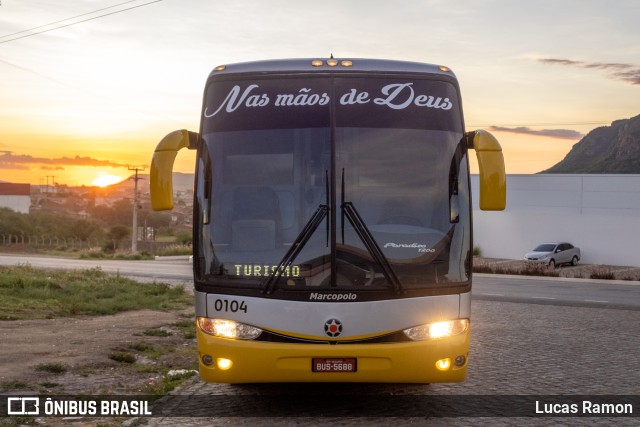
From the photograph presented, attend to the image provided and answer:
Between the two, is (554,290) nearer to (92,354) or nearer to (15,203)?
(92,354)

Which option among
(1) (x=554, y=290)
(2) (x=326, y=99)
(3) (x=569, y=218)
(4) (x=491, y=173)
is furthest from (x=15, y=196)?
(4) (x=491, y=173)

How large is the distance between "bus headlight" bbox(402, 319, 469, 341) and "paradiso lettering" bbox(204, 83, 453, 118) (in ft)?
6.70

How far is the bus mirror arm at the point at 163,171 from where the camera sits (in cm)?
796

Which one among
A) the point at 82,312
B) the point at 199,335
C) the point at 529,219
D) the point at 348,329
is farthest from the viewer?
the point at 529,219

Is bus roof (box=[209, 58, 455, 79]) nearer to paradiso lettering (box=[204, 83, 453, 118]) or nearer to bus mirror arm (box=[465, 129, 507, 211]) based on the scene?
paradiso lettering (box=[204, 83, 453, 118])

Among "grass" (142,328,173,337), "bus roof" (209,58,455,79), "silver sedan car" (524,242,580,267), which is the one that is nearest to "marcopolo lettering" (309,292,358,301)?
"bus roof" (209,58,455,79)

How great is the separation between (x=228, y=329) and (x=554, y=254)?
1648 inches

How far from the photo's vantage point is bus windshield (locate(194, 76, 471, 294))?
25.8 feet

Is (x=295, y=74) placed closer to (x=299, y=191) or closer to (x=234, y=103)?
(x=234, y=103)

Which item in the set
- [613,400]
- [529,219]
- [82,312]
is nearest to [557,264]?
[529,219]

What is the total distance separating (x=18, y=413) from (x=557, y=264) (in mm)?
43092

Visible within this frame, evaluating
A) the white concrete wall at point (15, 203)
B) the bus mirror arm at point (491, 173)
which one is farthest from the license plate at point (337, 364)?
the white concrete wall at point (15, 203)

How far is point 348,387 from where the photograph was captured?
31.5 ft

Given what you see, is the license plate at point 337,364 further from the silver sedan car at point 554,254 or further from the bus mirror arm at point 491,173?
the silver sedan car at point 554,254
